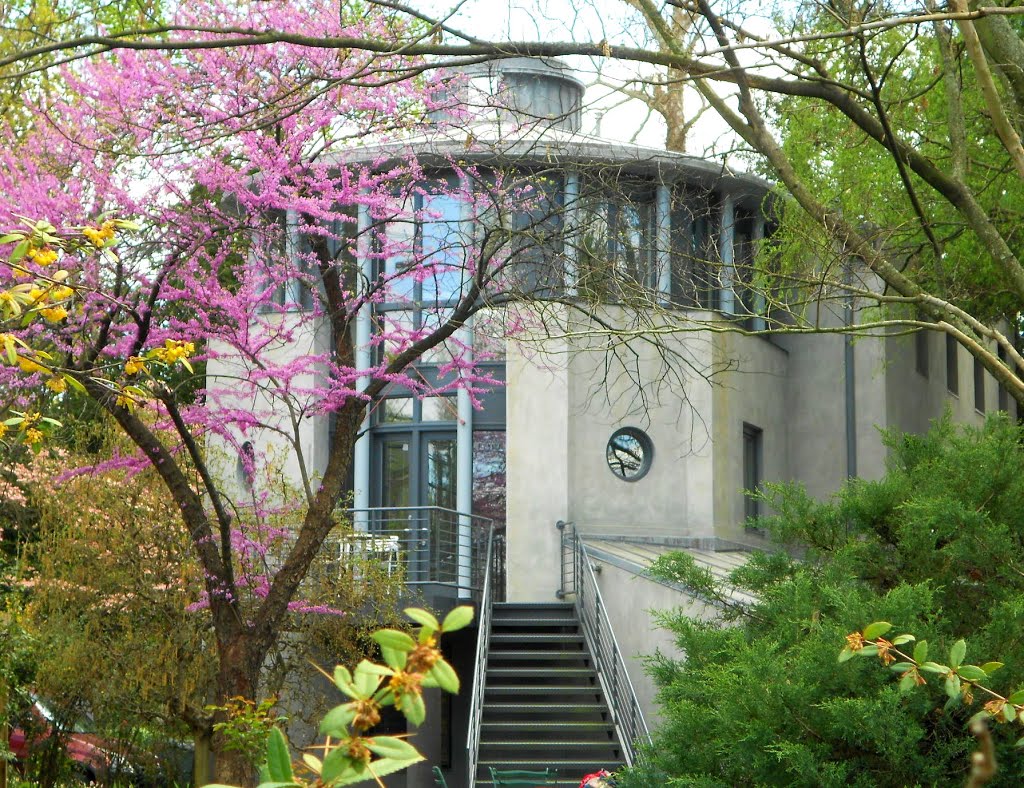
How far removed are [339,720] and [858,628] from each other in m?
5.27

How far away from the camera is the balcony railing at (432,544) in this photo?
16.9 metres

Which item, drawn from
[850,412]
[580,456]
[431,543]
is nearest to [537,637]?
[431,543]

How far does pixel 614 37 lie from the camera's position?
7.82 meters

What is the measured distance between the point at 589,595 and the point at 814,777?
1021 centimetres

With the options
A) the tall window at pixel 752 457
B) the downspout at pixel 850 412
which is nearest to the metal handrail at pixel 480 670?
the tall window at pixel 752 457

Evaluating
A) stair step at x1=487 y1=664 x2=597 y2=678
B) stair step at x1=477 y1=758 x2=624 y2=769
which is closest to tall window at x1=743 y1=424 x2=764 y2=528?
stair step at x1=487 y1=664 x2=597 y2=678

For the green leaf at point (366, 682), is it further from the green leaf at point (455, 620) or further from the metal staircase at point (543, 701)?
the metal staircase at point (543, 701)

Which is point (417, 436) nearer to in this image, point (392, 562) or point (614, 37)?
point (392, 562)

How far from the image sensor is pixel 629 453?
1870 cm

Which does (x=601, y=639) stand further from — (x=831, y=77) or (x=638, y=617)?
(x=831, y=77)

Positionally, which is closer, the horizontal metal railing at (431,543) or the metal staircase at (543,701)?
the metal staircase at (543,701)

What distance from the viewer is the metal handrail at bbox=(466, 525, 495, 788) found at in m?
12.9

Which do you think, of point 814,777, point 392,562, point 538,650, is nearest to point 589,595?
point 538,650

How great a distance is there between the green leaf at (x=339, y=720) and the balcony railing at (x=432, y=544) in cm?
1470
